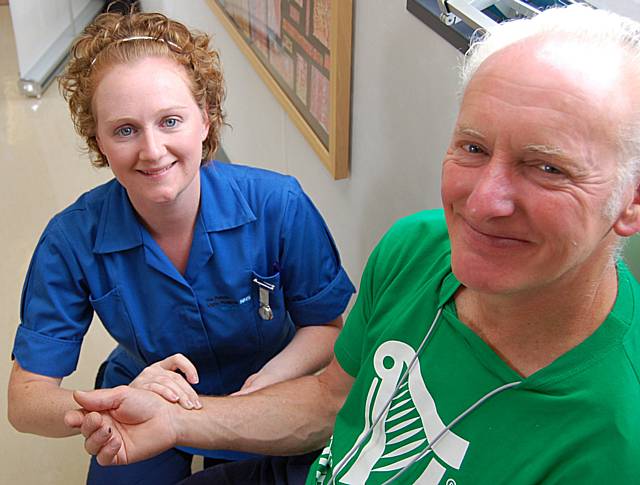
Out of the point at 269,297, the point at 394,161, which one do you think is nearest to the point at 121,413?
the point at 269,297

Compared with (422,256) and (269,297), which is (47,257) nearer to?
(269,297)

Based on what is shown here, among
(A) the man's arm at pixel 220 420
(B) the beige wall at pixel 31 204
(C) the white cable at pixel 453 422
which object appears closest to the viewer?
(C) the white cable at pixel 453 422

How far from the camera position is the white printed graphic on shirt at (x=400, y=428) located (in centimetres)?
112

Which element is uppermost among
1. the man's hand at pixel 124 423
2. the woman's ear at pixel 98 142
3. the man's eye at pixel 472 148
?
the man's eye at pixel 472 148

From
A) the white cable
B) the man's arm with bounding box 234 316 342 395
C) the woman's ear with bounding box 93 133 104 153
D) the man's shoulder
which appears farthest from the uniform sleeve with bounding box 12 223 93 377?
the white cable

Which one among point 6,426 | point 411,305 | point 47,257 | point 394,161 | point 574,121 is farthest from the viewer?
point 6,426

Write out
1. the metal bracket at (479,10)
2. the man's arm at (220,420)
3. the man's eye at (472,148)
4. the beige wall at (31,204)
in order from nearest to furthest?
the man's eye at (472,148)
the metal bracket at (479,10)
the man's arm at (220,420)
the beige wall at (31,204)

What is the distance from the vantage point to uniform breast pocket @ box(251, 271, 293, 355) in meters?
1.71

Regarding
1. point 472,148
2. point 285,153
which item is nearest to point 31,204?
point 285,153

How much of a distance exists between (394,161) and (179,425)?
75 cm

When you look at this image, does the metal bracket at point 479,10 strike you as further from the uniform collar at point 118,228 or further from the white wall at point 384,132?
the uniform collar at point 118,228

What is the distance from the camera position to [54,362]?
5.47 feet

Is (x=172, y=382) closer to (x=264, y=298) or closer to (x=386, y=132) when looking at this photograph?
(x=264, y=298)

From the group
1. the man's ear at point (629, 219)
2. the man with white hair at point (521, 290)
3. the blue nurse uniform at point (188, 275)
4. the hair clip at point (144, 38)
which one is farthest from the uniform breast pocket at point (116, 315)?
the man's ear at point (629, 219)
